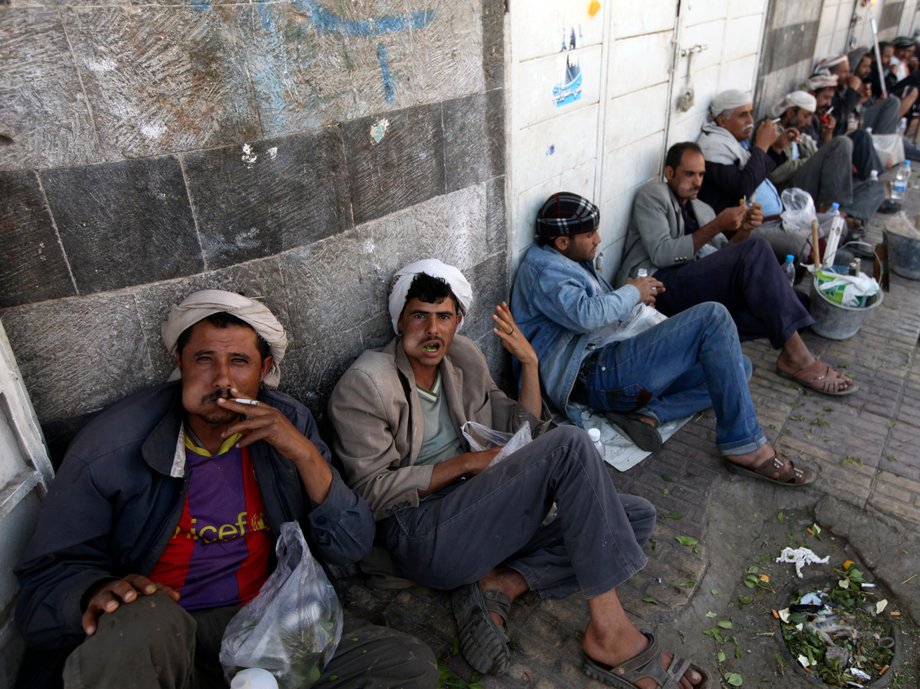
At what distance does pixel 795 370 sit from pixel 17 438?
14.2ft

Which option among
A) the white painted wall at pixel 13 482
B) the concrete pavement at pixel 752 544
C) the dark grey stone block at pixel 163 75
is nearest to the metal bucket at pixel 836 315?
the concrete pavement at pixel 752 544

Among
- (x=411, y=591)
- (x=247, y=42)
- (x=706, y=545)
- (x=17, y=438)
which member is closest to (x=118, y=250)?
(x=17, y=438)

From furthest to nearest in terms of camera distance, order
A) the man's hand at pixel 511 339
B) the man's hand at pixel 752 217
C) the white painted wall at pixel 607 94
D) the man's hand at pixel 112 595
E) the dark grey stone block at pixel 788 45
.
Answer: the dark grey stone block at pixel 788 45, the man's hand at pixel 752 217, the white painted wall at pixel 607 94, the man's hand at pixel 511 339, the man's hand at pixel 112 595

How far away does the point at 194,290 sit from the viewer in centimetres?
237

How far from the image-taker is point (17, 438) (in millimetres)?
2043

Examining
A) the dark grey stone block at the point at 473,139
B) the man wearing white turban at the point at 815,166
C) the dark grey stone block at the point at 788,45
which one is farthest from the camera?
the dark grey stone block at the point at 788,45

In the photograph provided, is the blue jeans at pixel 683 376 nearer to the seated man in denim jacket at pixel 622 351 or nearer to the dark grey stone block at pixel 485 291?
the seated man in denim jacket at pixel 622 351

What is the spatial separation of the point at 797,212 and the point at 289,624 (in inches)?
216

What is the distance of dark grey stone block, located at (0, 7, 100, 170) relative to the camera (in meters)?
1.82

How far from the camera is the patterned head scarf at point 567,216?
12.3ft

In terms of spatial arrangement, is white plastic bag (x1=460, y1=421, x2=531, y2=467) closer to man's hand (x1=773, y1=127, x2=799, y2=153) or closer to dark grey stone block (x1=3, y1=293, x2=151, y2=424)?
A: dark grey stone block (x1=3, y1=293, x2=151, y2=424)

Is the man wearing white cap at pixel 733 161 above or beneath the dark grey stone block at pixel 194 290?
beneath

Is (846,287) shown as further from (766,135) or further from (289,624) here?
(289,624)

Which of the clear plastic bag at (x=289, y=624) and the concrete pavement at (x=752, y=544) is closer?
the clear plastic bag at (x=289, y=624)
